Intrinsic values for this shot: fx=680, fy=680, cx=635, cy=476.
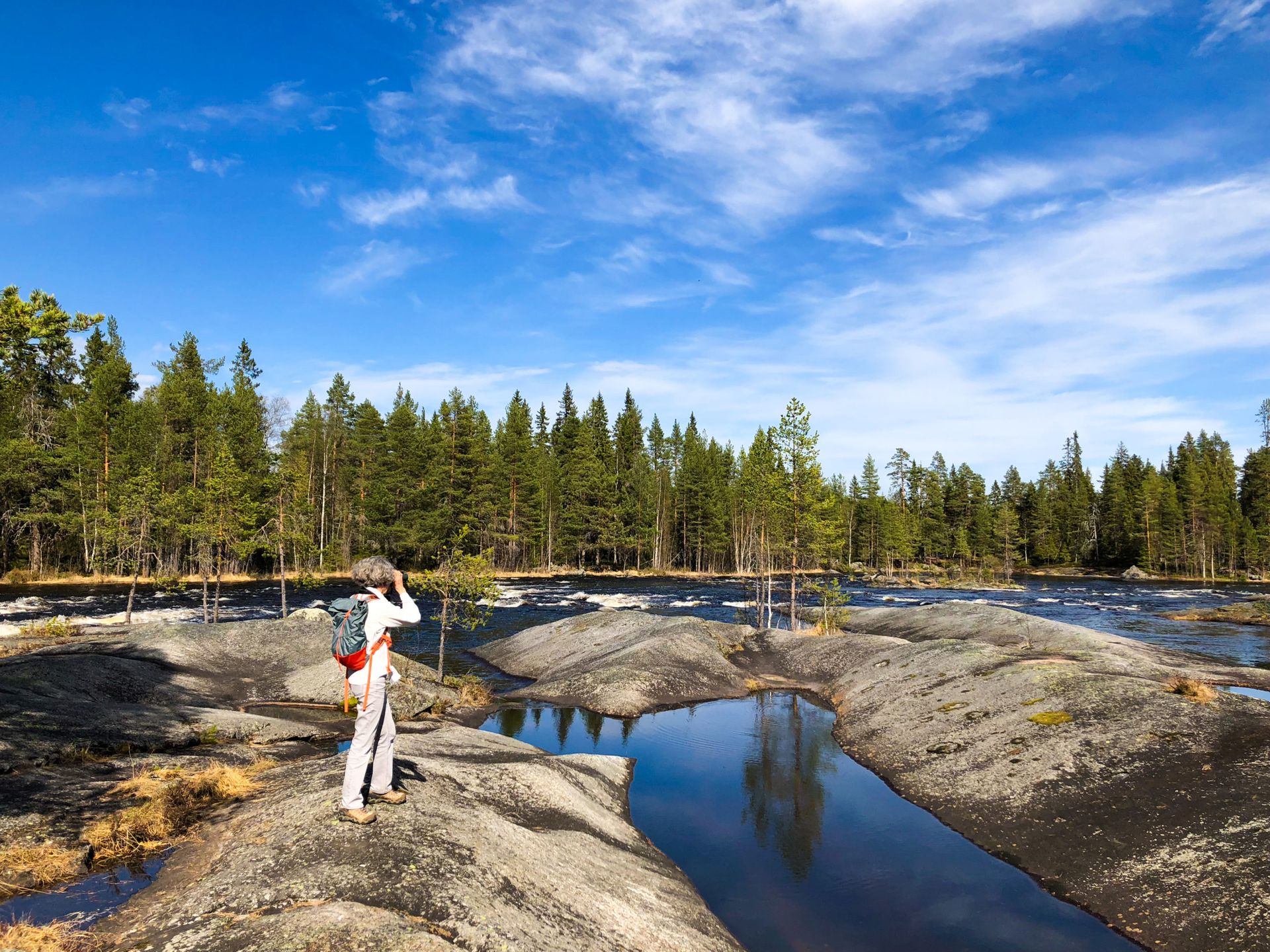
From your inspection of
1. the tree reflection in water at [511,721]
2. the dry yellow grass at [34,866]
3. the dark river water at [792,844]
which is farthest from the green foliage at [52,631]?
the dry yellow grass at [34,866]

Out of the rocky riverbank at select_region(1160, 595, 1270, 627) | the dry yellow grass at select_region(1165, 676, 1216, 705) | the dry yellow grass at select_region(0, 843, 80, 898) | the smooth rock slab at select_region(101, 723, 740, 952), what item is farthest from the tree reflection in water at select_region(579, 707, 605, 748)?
the rocky riverbank at select_region(1160, 595, 1270, 627)

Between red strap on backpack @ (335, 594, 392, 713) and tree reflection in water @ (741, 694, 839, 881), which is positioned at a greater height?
red strap on backpack @ (335, 594, 392, 713)

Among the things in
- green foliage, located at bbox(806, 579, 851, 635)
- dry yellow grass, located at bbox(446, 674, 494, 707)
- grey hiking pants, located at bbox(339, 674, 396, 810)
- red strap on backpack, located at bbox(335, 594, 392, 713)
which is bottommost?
dry yellow grass, located at bbox(446, 674, 494, 707)

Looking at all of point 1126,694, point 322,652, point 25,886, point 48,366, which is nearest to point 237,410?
point 48,366

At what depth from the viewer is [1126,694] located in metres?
17.7

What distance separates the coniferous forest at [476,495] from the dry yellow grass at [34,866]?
9.62 m

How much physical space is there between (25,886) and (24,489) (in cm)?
7714

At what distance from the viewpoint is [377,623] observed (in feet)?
30.9

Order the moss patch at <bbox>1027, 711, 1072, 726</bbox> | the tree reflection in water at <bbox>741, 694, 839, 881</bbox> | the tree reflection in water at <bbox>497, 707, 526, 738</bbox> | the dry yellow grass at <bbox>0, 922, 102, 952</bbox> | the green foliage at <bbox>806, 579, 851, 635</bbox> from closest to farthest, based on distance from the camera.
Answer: the dry yellow grass at <bbox>0, 922, 102, 952</bbox> < the tree reflection in water at <bbox>741, 694, 839, 881</bbox> < the moss patch at <bbox>1027, 711, 1072, 726</bbox> < the tree reflection in water at <bbox>497, 707, 526, 738</bbox> < the green foliage at <bbox>806, 579, 851, 635</bbox>

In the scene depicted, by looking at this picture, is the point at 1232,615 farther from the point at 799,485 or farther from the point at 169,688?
the point at 169,688

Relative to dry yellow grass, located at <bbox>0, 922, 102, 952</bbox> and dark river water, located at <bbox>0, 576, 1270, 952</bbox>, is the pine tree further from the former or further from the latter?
A: dry yellow grass, located at <bbox>0, 922, 102, 952</bbox>

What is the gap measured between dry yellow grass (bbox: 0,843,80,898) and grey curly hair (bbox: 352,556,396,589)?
511 centimetres

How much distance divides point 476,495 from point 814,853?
73412 mm

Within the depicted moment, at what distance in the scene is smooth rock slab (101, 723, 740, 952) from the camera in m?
7.20
